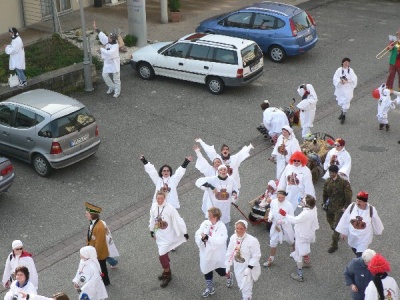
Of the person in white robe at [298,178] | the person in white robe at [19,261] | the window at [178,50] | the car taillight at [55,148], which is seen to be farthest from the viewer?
the window at [178,50]

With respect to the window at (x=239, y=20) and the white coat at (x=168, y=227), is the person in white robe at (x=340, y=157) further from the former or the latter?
the window at (x=239, y=20)

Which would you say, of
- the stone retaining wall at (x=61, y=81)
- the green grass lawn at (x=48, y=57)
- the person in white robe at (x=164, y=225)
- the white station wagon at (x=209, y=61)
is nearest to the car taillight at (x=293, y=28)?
the white station wagon at (x=209, y=61)

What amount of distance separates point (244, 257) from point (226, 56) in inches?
379

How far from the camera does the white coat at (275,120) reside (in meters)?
15.3

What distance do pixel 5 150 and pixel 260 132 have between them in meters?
5.96

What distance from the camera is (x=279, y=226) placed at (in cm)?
1107

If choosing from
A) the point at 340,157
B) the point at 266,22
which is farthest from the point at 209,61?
the point at 340,157

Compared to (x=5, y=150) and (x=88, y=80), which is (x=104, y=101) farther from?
(x=5, y=150)

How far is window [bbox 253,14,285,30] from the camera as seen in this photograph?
21.3 m

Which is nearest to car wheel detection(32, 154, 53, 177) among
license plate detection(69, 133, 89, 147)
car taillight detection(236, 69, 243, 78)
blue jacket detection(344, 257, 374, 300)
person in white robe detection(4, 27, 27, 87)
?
license plate detection(69, 133, 89, 147)

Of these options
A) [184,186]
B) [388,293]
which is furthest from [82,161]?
[388,293]

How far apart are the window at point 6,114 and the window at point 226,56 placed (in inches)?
246

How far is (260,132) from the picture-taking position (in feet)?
53.7

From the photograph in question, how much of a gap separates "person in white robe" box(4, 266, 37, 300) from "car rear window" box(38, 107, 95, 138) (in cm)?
542
